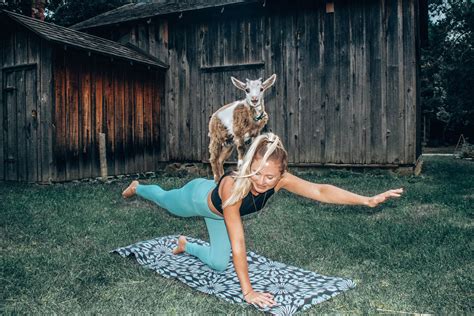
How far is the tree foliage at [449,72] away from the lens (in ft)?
92.3

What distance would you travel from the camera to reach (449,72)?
28594mm

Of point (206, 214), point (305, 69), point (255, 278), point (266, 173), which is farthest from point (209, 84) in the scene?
point (266, 173)

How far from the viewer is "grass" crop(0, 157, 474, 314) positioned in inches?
139

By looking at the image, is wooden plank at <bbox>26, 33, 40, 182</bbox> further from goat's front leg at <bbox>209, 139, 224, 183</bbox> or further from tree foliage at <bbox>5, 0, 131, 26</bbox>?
tree foliage at <bbox>5, 0, 131, 26</bbox>

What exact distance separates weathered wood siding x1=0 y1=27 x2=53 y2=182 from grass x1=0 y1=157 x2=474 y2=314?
7.45 ft

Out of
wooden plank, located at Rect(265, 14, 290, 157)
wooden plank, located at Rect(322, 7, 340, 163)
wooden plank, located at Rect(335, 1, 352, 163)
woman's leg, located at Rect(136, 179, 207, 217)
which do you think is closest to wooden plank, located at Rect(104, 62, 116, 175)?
wooden plank, located at Rect(265, 14, 290, 157)

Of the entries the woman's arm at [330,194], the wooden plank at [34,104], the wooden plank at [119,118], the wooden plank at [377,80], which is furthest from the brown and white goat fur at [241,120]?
the wooden plank at [34,104]

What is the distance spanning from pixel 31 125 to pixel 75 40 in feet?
8.32

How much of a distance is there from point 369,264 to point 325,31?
8.52 metres

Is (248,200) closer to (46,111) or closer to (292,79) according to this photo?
(46,111)

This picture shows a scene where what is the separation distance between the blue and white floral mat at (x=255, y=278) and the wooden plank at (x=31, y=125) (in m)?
7.11

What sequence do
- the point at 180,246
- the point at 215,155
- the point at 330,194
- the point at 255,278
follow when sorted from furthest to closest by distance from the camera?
the point at 215,155, the point at 180,246, the point at 255,278, the point at 330,194

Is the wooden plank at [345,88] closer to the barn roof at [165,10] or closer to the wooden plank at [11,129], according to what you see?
the barn roof at [165,10]

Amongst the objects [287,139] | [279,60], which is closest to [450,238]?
[287,139]
